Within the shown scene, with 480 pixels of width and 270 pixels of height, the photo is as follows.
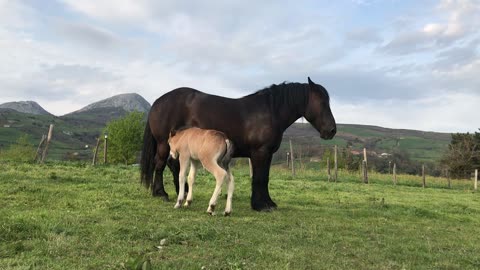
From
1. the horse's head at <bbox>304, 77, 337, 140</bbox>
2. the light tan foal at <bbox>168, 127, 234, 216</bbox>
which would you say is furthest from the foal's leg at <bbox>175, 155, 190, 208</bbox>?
the horse's head at <bbox>304, 77, 337, 140</bbox>

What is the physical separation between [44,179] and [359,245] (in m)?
9.99

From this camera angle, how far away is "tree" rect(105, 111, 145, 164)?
170 ft

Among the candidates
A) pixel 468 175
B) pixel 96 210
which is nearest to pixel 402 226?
pixel 96 210

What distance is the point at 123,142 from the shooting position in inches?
2045

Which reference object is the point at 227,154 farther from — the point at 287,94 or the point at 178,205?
the point at 287,94

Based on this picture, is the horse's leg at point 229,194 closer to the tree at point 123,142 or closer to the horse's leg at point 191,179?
the horse's leg at point 191,179

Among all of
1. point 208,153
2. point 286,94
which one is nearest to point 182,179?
point 208,153

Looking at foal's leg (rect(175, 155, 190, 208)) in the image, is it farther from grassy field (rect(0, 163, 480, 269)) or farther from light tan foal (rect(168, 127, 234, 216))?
grassy field (rect(0, 163, 480, 269))

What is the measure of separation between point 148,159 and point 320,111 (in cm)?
416

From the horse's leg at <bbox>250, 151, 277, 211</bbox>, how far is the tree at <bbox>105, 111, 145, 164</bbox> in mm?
44480

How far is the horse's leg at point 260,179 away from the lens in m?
8.39

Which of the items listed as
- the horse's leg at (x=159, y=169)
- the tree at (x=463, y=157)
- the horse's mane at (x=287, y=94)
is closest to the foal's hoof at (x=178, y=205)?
the horse's leg at (x=159, y=169)

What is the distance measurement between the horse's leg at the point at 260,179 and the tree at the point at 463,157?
5030cm

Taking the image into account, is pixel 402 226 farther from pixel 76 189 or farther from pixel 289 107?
pixel 76 189
